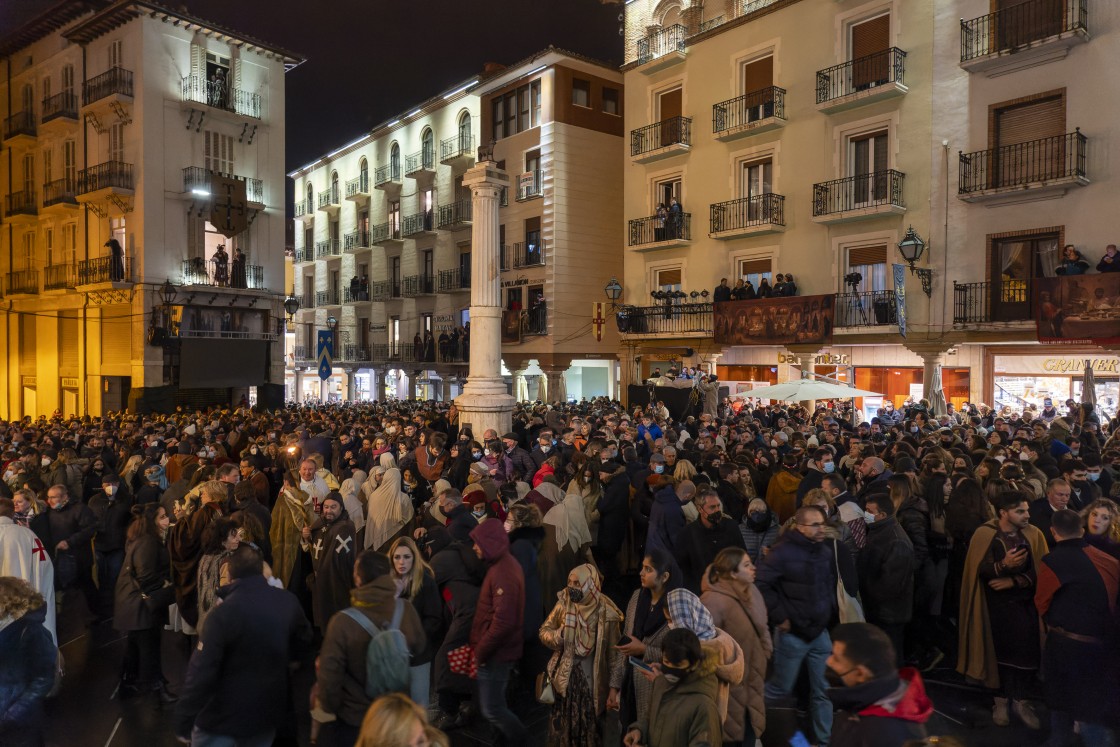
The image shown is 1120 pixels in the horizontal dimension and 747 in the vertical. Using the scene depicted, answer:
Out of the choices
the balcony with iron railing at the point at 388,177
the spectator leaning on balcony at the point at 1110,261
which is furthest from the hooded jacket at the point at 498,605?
the balcony with iron railing at the point at 388,177

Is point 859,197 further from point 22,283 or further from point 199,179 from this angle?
point 22,283

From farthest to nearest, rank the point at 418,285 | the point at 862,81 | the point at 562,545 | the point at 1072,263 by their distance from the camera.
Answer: the point at 418,285 → the point at 862,81 → the point at 1072,263 → the point at 562,545

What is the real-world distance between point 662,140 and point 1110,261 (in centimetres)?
1405

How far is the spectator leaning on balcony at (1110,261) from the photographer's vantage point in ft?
53.3

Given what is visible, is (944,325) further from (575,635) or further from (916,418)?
(575,635)

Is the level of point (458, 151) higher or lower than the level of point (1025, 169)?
higher

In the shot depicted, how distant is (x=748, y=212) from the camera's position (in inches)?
936

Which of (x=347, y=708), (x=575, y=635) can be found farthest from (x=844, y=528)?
(x=347, y=708)

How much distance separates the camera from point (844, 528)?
5.87 metres

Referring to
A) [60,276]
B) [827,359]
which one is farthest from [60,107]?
[827,359]

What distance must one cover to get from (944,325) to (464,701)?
17.5 m

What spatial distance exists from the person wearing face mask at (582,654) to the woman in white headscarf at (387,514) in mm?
2905

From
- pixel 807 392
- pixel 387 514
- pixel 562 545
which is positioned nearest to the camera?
Result: pixel 562 545

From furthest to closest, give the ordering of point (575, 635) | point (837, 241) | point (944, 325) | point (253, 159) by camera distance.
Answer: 1. point (253, 159)
2. point (837, 241)
3. point (944, 325)
4. point (575, 635)
